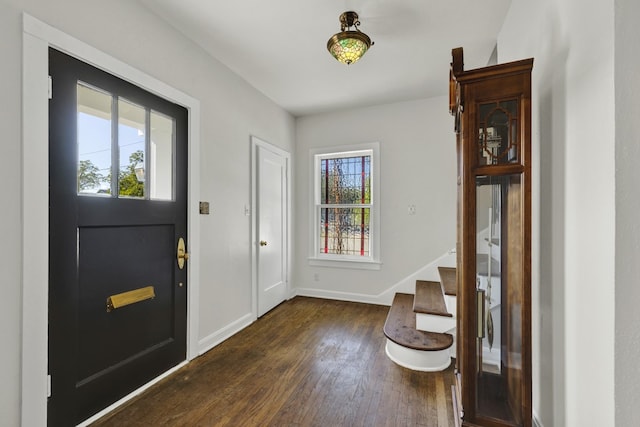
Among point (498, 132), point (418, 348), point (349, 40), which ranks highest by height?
point (349, 40)

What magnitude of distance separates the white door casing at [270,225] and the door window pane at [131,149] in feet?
4.43

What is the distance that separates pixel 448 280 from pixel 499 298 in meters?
1.52

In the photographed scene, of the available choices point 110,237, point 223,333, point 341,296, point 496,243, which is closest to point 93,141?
point 110,237

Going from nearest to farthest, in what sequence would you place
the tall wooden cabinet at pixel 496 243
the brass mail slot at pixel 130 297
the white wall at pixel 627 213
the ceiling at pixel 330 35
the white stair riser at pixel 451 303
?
the white wall at pixel 627 213
the tall wooden cabinet at pixel 496 243
the brass mail slot at pixel 130 297
the ceiling at pixel 330 35
the white stair riser at pixel 451 303

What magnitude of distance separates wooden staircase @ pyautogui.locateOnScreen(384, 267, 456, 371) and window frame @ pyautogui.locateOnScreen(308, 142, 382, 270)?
3.45ft

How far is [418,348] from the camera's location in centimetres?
226

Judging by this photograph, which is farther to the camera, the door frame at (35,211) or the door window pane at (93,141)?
the door window pane at (93,141)

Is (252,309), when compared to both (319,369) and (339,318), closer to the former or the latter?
(339,318)

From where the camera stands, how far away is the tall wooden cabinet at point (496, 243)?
1.25m

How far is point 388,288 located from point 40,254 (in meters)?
3.44

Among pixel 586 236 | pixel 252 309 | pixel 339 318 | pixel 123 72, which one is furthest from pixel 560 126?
pixel 252 309

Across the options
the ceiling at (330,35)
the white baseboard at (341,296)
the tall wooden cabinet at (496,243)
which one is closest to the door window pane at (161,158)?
the ceiling at (330,35)

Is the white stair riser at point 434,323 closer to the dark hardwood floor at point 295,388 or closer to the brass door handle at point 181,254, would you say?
the dark hardwood floor at point 295,388

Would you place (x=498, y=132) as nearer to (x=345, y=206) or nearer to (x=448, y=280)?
(x=448, y=280)
